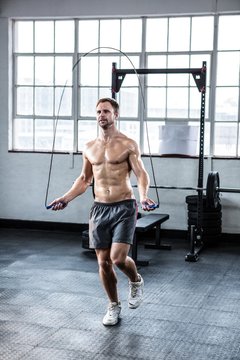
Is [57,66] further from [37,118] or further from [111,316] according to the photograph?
[111,316]

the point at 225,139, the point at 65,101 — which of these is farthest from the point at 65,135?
the point at 225,139

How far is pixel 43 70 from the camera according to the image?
310 inches

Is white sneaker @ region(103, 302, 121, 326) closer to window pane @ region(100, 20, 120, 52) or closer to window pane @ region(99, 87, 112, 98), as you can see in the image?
window pane @ region(99, 87, 112, 98)

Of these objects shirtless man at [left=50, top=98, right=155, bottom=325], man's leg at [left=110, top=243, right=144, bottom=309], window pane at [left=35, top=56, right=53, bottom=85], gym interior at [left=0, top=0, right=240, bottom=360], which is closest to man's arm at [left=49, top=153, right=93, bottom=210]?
shirtless man at [left=50, top=98, right=155, bottom=325]

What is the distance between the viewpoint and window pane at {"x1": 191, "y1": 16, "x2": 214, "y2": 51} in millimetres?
7262

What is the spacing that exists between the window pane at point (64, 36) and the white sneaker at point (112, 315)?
14.4 feet

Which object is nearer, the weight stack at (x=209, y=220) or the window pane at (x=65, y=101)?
the weight stack at (x=209, y=220)

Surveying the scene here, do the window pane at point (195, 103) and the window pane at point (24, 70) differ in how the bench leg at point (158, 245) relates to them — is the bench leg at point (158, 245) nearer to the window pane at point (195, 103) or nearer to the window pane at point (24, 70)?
the window pane at point (195, 103)

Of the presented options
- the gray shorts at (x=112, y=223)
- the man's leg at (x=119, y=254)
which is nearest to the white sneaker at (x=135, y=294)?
the man's leg at (x=119, y=254)

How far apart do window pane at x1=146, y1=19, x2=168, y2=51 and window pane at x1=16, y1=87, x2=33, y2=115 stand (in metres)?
1.69

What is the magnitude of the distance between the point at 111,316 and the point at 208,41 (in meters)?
4.25

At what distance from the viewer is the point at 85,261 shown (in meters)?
6.20

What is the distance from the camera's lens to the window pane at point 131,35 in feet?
24.7

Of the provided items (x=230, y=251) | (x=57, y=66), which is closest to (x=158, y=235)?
Result: (x=230, y=251)
